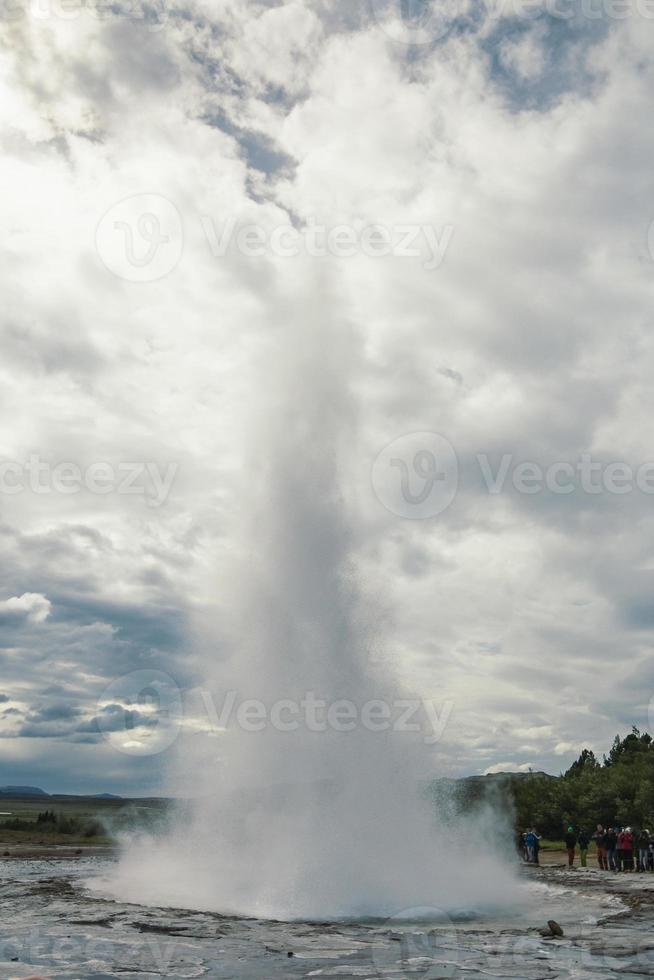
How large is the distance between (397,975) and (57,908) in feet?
47.4

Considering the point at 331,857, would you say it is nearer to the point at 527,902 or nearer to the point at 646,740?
the point at 527,902

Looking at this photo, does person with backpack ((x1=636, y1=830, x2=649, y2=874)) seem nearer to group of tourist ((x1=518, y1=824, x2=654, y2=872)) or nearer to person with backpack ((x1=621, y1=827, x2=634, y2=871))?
group of tourist ((x1=518, y1=824, x2=654, y2=872))

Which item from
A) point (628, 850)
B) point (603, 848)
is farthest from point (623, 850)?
point (603, 848)

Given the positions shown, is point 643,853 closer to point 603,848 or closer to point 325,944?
point 603,848

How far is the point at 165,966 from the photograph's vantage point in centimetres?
1396

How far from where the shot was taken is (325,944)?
16.1 m

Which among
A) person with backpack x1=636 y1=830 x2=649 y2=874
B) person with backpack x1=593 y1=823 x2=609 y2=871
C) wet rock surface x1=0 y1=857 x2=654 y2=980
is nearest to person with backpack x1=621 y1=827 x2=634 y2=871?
person with backpack x1=636 y1=830 x2=649 y2=874

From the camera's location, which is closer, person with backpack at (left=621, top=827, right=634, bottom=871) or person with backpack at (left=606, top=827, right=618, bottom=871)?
person with backpack at (left=621, top=827, right=634, bottom=871)

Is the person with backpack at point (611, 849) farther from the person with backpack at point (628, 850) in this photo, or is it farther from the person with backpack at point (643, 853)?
the person with backpack at point (643, 853)

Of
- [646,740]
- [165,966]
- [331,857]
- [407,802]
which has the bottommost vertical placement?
[165,966]

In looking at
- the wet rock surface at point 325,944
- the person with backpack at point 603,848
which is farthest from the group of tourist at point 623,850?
→ the wet rock surface at point 325,944

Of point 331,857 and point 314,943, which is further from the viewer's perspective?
point 331,857

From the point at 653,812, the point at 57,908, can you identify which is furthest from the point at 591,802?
the point at 57,908

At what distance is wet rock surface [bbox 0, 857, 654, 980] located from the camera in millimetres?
13414
